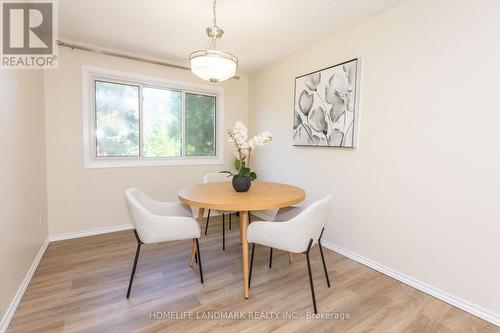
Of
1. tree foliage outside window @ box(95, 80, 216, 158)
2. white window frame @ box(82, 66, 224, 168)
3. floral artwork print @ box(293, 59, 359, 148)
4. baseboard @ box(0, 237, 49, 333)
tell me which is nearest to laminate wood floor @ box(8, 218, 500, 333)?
baseboard @ box(0, 237, 49, 333)

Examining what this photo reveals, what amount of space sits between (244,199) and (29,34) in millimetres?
2528

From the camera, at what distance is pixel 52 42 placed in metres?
2.64

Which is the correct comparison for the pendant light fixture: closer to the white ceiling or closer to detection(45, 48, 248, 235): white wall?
the white ceiling

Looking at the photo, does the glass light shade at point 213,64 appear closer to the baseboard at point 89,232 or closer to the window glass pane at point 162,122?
the window glass pane at point 162,122

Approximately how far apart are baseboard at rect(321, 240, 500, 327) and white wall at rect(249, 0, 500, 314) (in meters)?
0.04

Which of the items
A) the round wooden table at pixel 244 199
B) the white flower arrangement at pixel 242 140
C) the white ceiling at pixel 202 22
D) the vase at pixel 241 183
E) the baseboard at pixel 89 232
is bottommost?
the baseboard at pixel 89 232

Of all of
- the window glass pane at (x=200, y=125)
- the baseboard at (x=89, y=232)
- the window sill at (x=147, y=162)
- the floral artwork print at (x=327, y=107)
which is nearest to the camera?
the floral artwork print at (x=327, y=107)

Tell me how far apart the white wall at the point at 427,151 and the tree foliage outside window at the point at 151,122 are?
1970 mm

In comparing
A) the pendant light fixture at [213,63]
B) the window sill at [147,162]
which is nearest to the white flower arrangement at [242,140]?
the pendant light fixture at [213,63]

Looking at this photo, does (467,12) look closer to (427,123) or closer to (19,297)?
(427,123)

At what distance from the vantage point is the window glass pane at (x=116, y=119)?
301cm

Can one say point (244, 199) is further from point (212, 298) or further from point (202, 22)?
point (202, 22)

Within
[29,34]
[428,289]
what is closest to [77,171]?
[29,34]

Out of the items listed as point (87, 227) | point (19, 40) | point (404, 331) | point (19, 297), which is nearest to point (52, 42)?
point (19, 40)
